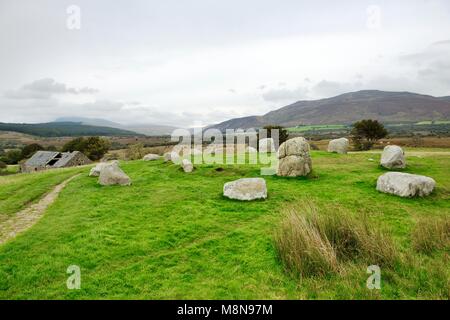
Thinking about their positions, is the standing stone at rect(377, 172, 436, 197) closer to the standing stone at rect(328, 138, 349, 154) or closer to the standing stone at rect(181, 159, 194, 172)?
the standing stone at rect(181, 159, 194, 172)

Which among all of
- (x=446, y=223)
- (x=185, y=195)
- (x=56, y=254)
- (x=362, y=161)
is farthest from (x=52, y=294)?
(x=362, y=161)

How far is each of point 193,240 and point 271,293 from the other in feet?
14.0

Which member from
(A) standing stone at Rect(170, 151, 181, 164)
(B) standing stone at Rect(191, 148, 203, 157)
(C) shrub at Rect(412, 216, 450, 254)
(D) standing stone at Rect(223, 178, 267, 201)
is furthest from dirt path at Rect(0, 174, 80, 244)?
(B) standing stone at Rect(191, 148, 203, 157)

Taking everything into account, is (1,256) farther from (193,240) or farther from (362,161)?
(362,161)

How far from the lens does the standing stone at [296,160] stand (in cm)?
2098

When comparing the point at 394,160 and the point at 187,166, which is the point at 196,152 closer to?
the point at 187,166

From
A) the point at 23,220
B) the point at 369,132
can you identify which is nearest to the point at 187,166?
the point at 23,220

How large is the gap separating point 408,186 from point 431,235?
7280 millimetres

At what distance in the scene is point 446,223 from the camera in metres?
10.3

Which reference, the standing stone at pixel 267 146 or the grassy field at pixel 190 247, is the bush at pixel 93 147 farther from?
the grassy field at pixel 190 247

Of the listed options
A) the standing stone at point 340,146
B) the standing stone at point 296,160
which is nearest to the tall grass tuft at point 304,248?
the standing stone at point 296,160

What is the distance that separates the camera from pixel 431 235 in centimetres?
984

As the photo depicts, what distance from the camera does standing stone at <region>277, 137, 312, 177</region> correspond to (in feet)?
68.8

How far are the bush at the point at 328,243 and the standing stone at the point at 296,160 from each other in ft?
37.4
